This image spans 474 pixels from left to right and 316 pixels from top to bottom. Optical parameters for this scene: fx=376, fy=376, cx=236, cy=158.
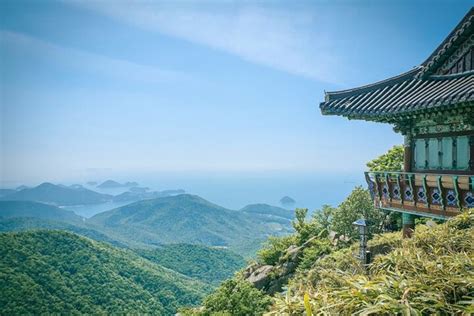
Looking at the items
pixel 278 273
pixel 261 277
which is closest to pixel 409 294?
pixel 278 273

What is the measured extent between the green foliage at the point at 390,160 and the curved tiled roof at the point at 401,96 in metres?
7.12

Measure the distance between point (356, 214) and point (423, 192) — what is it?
23.0 ft

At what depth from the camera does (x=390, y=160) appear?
59.8ft

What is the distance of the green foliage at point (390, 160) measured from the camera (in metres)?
17.5

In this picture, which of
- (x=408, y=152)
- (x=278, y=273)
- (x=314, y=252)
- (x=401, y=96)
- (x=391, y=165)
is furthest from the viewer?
(x=391, y=165)

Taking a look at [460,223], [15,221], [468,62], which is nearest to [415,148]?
[468,62]

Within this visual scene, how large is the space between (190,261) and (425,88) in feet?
300

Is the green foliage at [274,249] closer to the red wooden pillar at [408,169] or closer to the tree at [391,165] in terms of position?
the tree at [391,165]

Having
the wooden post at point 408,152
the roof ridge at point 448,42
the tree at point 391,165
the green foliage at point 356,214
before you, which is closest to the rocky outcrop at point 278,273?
the green foliage at point 356,214

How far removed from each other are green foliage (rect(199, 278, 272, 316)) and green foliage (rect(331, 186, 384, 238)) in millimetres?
4984

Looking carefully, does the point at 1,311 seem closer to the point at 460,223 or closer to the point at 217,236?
the point at 460,223

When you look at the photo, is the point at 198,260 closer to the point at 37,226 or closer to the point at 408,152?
the point at 37,226

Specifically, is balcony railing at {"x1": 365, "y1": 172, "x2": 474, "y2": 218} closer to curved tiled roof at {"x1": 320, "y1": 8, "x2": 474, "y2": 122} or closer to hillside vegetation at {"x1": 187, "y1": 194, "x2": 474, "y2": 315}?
curved tiled roof at {"x1": 320, "y1": 8, "x2": 474, "y2": 122}

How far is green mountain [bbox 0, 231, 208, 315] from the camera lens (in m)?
47.3
